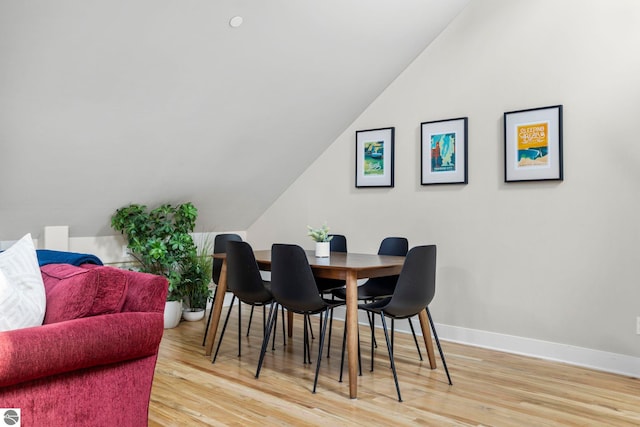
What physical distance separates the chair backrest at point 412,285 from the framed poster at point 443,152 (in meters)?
1.30

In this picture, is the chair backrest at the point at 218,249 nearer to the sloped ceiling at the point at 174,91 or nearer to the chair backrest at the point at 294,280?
the sloped ceiling at the point at 174,91

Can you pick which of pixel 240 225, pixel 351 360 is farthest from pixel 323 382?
pixel 240 225

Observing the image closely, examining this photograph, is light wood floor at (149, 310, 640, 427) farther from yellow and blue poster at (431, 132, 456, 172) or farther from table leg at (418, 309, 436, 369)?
yellow and blue poster at (431, 132, 456, 172)

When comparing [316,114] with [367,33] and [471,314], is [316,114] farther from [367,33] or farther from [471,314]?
[471,314]

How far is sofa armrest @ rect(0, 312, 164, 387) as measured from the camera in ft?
5.87

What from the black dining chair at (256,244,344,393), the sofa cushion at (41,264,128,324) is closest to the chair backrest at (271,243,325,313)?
the black dining chair at (256,244,344,393)

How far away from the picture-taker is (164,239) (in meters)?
4.97

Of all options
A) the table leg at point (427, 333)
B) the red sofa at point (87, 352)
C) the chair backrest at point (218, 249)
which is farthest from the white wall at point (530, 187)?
the red sofa at point (87, 352)

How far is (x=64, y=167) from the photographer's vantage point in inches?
154

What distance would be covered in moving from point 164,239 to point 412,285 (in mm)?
2606

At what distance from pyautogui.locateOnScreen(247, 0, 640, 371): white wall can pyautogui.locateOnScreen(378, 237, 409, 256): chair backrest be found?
49 cm

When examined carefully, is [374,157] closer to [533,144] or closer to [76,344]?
[533,144]

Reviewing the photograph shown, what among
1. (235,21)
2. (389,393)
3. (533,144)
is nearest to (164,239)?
(235,21)

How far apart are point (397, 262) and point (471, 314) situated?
1.14 m
